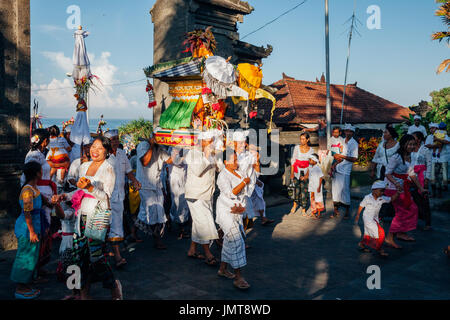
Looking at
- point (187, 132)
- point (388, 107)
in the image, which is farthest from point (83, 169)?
point (388, 107)

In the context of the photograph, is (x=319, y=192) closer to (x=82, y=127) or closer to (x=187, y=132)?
(x=187, y=132)

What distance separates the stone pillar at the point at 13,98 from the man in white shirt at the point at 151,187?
A: 222 centimetres

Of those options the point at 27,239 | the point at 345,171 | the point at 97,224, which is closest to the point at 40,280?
the point at 27,239

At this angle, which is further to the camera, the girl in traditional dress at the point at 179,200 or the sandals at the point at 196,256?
the girl in traditional dress at the point at 179,200

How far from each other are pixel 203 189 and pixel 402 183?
3630mm

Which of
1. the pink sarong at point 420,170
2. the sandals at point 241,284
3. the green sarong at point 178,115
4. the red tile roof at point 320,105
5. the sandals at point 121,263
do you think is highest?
the red tile roof at point 320,105

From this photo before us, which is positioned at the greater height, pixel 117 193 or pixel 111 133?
pixel 111 133

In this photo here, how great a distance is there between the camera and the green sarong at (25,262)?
4.47 meters

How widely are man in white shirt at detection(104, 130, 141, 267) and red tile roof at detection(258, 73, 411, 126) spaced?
17919mm

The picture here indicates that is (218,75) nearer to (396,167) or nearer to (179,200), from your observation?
(179,200)

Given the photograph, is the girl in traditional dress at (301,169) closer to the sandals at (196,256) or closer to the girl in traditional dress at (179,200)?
the girl in traditional dress at (179,200)

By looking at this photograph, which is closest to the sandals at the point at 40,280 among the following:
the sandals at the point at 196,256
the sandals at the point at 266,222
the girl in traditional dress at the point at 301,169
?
the sandals at the point at 196,256

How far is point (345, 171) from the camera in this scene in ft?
29.9
